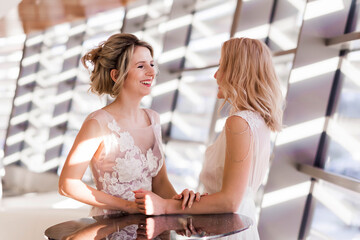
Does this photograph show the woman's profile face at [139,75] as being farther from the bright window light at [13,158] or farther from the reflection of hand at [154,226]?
the bright window light at [13,158]

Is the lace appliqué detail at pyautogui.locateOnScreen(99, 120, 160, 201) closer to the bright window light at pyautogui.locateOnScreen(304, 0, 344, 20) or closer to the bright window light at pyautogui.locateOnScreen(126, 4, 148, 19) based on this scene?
the bright window light at pyautogui.locateOnScreen(304, 0, 344, 20)

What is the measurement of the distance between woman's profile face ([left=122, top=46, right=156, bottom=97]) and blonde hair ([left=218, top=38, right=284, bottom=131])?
442mm

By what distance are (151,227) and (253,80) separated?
A: 79cm

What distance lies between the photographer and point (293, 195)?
115 inches

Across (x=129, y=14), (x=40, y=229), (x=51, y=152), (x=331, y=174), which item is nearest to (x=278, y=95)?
(x=331, y=174)

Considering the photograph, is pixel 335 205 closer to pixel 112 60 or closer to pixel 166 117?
pixel 112 60

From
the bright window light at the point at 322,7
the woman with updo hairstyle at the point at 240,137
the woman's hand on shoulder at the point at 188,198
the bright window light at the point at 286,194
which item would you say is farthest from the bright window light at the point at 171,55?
the woman's hand on shoulder at the point at 188,198

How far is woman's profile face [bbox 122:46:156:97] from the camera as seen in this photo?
2.12 meters

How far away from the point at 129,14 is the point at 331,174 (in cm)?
508

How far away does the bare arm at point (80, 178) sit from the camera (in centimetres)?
183

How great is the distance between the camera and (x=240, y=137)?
5.77 feet

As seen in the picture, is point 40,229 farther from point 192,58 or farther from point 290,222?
point 192,58

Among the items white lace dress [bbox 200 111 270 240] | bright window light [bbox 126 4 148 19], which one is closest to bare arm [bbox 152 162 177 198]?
white lace dress [bbox 200 111 270 240]

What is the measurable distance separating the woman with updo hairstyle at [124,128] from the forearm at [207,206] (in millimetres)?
322
